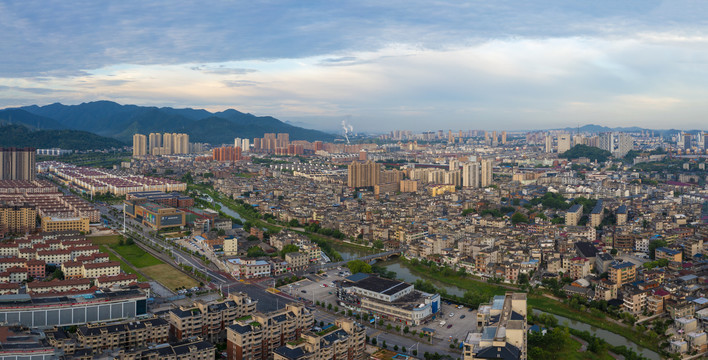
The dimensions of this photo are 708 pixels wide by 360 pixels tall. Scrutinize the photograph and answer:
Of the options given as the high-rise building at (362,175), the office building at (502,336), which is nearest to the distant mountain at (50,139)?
the high-rise building at (362,175)

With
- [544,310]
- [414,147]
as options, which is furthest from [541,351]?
[414,147]

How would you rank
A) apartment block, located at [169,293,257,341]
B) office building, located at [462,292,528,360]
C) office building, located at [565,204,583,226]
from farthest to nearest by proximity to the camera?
office building, located at [565,204,583,226]
apartment block, located at [169,293,257,341]
office building, located at [462,292,528,360]

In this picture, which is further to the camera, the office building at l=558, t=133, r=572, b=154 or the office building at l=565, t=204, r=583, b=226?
the office building at l=558, t=133, r=572, b=154

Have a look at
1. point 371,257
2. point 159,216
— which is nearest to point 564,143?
point 371,257

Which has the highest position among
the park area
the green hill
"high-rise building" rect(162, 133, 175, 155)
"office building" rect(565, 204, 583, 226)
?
"high-rise building" rect(162, 133, 175, 155)

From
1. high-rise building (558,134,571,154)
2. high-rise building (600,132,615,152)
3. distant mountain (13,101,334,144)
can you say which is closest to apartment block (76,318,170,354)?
high-rise building (558,134,571,154)

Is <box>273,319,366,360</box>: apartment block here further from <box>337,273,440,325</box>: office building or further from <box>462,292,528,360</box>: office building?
<box>462,292,528,360</box>: office building

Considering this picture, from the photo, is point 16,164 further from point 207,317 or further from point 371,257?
point 207,317
